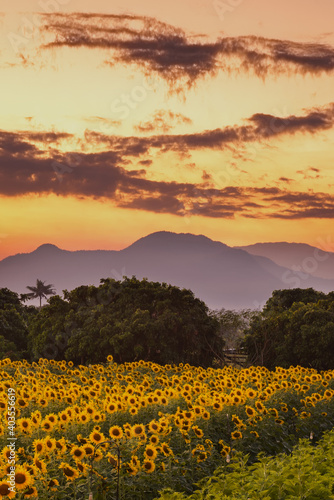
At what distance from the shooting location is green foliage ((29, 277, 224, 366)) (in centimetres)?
2186

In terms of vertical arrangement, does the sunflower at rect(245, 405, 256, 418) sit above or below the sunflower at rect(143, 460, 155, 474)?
above

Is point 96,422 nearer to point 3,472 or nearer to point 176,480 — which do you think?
point 176,480

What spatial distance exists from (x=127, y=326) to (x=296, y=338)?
6.86 metres

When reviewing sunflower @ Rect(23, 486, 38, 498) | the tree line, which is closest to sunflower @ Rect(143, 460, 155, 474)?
sunflower @ Rect(23, 486, 38, 498)

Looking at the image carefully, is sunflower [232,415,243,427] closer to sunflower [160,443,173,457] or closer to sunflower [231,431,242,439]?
sunflower [231,431,242,439]

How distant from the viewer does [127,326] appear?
21969mm

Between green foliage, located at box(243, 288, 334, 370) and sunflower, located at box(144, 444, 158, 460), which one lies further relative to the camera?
green foliage, located at box(243, 288, 334, 370)

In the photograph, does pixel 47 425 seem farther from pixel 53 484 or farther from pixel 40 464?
pixel 53 484

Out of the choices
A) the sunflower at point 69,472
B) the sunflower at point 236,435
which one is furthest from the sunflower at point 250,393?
the sunflower at point 69,472

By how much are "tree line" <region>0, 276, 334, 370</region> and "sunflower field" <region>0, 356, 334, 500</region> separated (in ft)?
27.6

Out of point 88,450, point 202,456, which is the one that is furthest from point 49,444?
point 202,456

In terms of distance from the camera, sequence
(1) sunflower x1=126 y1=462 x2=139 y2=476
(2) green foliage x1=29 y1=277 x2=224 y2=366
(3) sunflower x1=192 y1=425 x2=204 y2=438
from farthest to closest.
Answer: (2) green foliage x1=29 y1=277 x2=224 y2=366 → (3) sunflower x1=192 y1=425 x2=204 y2=438 → (1) sunflower x1=126 y1=462 x2=139 y2=476

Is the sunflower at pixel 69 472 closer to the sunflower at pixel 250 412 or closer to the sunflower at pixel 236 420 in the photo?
the sunflower at pixel 236 420

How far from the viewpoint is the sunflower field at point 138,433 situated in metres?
6.38
